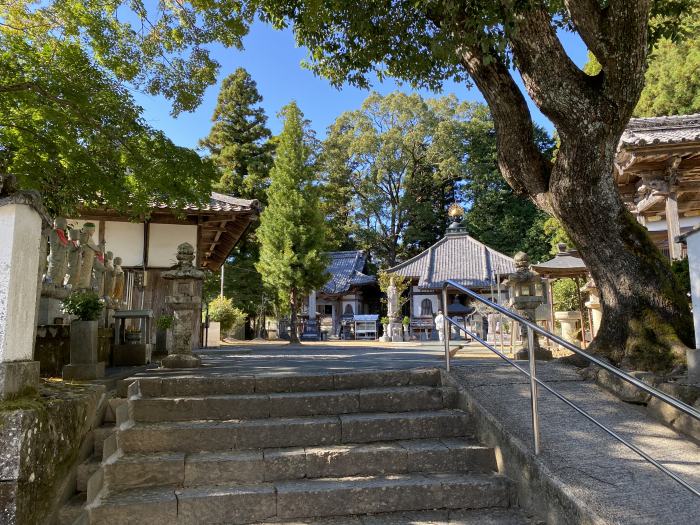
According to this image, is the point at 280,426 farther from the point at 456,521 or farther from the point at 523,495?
the point at 523,495

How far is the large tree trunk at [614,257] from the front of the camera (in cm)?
481

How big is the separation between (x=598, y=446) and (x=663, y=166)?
6.86m

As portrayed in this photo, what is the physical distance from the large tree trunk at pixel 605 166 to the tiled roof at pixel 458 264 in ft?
72.1

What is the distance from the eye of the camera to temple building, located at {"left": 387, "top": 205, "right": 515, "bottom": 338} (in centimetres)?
2712

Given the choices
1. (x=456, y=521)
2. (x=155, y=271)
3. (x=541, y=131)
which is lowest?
(x=456, y=521)

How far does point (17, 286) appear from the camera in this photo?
9.42 ft

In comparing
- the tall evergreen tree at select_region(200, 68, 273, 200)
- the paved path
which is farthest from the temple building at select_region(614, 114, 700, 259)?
the tall evergreen tree at select_region(200, 68, 273, 200)

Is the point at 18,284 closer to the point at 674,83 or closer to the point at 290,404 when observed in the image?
the point at 290,404

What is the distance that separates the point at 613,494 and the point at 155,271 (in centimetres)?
1175

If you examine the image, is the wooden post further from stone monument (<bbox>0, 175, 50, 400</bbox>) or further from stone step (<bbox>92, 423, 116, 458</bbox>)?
stone monument (<bbox>0, 175, 50, 400</bbox>)

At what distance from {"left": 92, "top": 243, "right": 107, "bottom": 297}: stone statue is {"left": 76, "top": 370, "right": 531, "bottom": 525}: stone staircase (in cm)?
304

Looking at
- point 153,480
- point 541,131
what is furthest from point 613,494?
point 541,131

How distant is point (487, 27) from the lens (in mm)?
4805

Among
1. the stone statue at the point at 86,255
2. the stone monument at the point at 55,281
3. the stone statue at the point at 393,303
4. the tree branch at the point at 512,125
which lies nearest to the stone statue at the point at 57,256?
the stone monument at the point at 55,281
